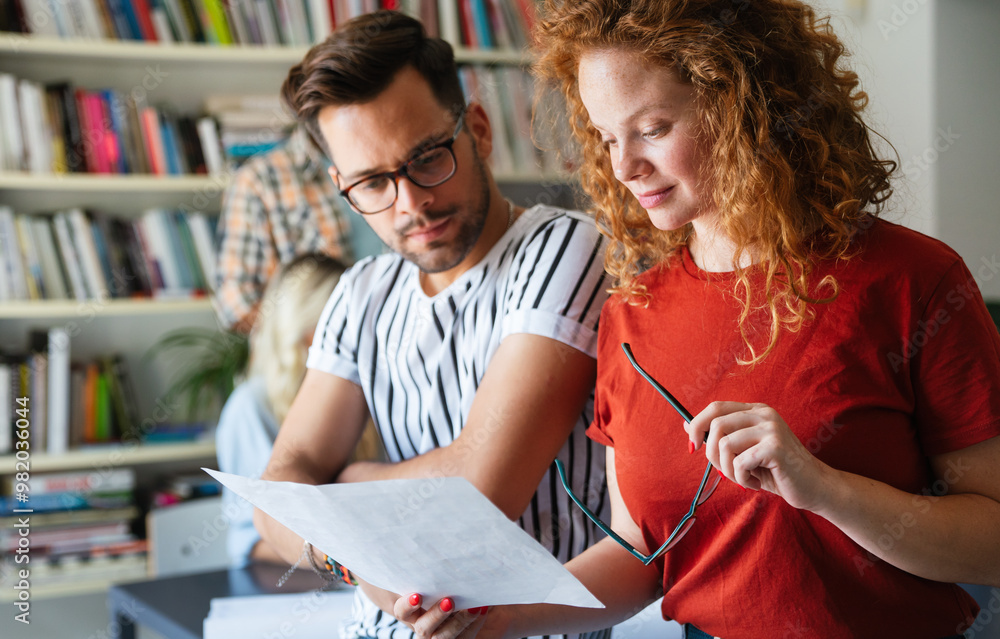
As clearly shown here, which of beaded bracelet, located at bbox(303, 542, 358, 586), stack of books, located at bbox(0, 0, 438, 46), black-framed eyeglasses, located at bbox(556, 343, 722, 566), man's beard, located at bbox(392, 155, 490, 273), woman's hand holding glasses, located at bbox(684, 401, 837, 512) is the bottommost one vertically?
beaded bracelet, located at bbox(303, 542, 358, 586)

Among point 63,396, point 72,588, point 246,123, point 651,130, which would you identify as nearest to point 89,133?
point 246,123

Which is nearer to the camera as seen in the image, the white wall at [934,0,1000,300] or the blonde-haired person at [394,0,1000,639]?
the blonde-haired person at [394,0,1000,639]

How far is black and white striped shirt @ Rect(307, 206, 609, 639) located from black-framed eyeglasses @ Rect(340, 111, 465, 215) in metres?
0.14

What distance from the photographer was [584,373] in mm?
1111

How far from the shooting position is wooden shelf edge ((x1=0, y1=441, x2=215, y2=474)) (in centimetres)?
271

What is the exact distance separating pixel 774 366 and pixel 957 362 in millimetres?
164

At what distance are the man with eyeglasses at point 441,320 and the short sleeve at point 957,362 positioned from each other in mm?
430

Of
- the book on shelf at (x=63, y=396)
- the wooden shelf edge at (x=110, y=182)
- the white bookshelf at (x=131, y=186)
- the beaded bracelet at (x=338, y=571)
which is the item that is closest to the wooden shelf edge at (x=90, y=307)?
the white bookshelf at (x=131, y=186)

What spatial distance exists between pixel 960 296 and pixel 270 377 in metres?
1.77

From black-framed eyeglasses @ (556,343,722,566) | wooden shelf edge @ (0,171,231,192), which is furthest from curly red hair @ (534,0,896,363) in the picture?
wooden shelf edge @ (0,171,231,192)

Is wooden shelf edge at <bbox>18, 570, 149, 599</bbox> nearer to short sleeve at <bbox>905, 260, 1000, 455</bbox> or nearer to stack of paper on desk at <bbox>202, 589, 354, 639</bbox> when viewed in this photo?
stack of paper on desk at <bbox>202, 589, 354, 639</bbox>

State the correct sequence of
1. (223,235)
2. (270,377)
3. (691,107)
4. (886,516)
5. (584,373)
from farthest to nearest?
(223,235)
(270,377)
(584,373)
(691,107)
(886,516)

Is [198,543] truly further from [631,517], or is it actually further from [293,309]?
→ [631,517]

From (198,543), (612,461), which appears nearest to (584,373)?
(612,461)
